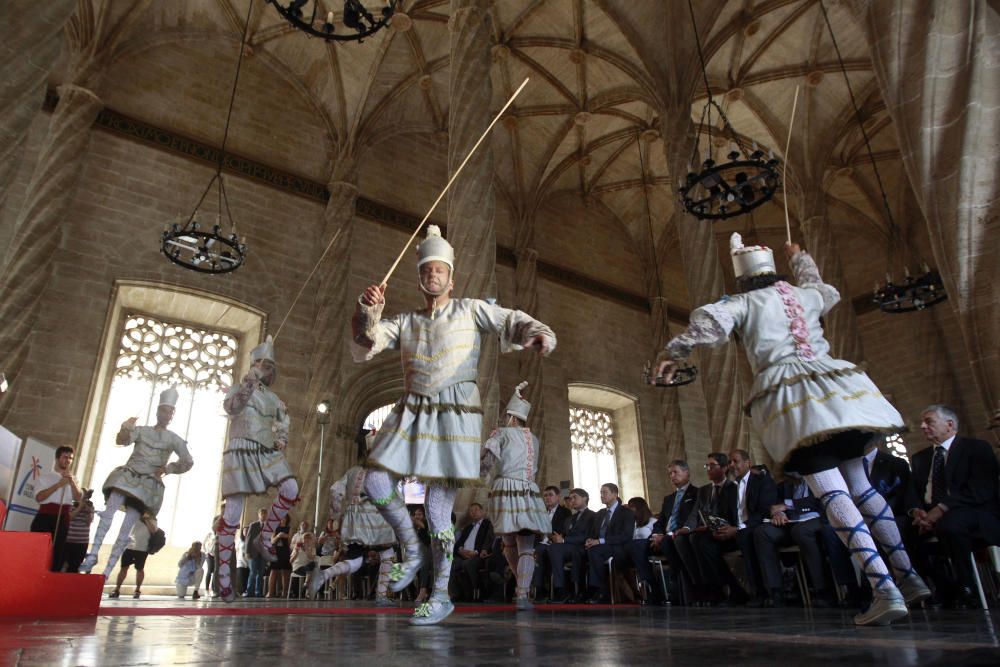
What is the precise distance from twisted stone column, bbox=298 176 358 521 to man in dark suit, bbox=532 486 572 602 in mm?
4930

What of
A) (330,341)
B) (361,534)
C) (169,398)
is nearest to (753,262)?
(361,534)

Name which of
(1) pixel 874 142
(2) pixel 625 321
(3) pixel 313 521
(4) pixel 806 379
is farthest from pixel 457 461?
(1) pixel 874 142

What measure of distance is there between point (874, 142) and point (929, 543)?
16.8 metres

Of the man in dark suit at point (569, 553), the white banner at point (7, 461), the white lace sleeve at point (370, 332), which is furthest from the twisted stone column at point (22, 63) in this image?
the man in dark suit at point (569, 553)

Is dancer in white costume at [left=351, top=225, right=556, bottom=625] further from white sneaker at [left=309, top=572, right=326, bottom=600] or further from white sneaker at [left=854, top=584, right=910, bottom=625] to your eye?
white sneaker at [left=309, top=572, right=326, bottom=600]

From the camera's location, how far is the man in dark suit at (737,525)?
5.64 meters

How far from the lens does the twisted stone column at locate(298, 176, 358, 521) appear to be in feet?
40.0

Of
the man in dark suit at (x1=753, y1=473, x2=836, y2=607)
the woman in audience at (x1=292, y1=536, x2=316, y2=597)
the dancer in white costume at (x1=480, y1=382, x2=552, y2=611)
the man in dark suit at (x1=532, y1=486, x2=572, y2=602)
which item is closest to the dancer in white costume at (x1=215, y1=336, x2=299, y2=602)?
the dancer in white costume at (x1=480, y1=382, x2=552, y2=611)

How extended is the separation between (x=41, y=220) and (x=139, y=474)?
5.91 m

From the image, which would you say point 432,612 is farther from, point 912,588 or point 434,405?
point 912,588

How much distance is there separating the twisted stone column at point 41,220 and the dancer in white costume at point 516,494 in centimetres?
712

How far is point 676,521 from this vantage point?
656cm

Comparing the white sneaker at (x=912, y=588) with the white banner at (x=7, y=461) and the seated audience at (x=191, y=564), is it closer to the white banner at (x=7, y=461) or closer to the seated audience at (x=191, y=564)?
the white banner at (x=7, y=461)

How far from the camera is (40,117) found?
11.9 metres
